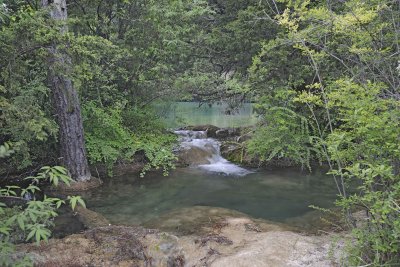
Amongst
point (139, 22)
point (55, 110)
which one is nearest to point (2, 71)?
point (55, 110)

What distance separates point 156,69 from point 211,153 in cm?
424

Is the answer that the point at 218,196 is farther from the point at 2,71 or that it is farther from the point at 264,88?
the point at 2,71

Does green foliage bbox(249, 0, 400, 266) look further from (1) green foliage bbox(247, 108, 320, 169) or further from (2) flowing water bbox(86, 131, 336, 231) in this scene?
(2) flowing water bbox(86, 131, 336, 231)

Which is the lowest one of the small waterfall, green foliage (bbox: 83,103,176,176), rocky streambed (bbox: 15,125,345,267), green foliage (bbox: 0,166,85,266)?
the small waterfall

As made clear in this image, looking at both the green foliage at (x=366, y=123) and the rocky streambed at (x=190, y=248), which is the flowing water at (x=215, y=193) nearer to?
the rocky streambed at (x=190, y=248)

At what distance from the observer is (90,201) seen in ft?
28.8

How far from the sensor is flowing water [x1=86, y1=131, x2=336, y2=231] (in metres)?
8.27

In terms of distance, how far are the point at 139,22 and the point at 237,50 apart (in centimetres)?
367

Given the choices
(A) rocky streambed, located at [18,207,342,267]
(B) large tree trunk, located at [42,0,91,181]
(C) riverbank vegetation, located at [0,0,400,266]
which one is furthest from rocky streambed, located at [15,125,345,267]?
(B) large tree trunk, located at [42,0,91,181]

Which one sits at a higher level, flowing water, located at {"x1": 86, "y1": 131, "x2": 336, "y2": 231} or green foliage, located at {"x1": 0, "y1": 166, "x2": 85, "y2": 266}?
green foliage, located at {"x1": 0, "y1": 166, "x2": 85, "y2": 266}

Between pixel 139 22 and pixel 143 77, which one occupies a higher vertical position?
pixel 139 22

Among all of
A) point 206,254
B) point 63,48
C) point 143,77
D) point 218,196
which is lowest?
point 218,196

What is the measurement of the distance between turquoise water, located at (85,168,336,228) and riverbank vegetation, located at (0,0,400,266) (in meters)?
0.64

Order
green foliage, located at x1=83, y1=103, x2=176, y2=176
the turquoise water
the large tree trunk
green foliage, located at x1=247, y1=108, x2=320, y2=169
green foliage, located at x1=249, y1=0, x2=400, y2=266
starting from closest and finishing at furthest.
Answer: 1. green foliage, located at x1=249, y1=0, x2=400, y2=266
2. the turquoise water
3. the large tree trunk
4. green foliage, located at x1=247, y1=108, x2=320, y2=169
5. green foliage, located at x1=83, y1=103, x2=176, y2=176
